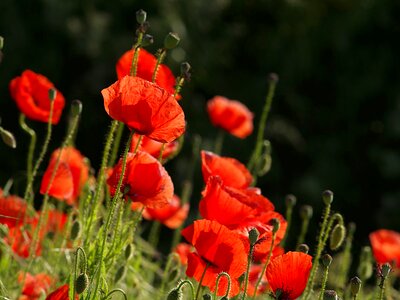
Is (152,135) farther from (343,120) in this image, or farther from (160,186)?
(343,120)

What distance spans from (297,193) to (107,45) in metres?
1.52

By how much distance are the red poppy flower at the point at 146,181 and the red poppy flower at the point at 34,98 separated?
430 mm

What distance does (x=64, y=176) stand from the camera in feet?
6.52

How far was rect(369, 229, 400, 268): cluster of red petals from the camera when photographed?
2137mm

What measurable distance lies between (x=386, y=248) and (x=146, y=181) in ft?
3.07

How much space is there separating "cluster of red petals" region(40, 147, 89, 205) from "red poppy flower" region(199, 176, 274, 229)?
342 millimetres

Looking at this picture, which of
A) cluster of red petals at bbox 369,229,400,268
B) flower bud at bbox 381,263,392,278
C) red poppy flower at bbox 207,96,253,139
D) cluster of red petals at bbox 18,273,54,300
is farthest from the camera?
red poppy flower at bbox 207,96,253,139

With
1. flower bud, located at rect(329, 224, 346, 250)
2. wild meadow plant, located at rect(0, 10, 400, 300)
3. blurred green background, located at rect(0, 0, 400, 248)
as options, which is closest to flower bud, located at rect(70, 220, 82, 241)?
wild meadow plant, located at rect(0, 10, 400, 300)

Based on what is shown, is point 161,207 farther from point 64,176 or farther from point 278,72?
point 278,72

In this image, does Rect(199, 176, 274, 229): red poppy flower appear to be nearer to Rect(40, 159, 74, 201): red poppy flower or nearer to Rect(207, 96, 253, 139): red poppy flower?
Rect(40, 159, 74, 201): red poppy flower

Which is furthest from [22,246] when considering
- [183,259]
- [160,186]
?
[160,186]

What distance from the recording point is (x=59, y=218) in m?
2.38

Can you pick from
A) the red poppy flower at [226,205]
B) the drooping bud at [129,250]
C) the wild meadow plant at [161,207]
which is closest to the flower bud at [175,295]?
the wild meadow plant at [161,207]

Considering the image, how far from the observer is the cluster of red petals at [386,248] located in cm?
214
